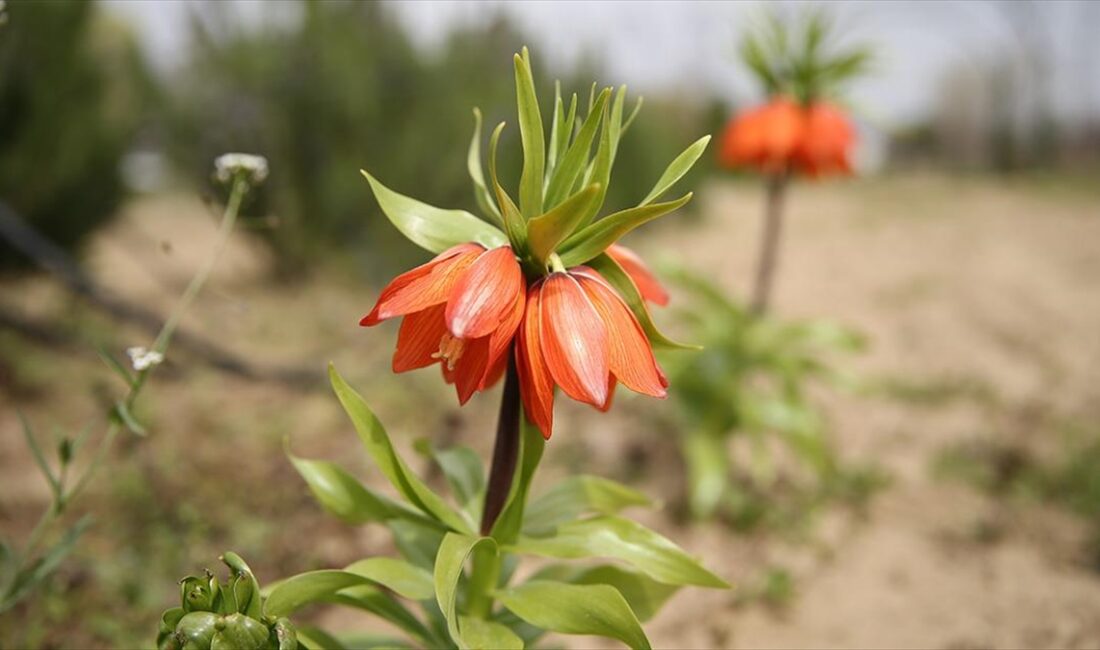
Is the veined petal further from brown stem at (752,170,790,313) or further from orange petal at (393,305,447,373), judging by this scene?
brown stem at (752,170,790,313)

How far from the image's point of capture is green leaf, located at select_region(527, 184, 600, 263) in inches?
→ 28.6

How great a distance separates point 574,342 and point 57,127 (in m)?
3.02

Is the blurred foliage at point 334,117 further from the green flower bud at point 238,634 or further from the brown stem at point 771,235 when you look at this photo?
the green flower bud at point 238,634

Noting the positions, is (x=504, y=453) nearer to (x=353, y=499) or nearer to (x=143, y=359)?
(x=353, y=499)

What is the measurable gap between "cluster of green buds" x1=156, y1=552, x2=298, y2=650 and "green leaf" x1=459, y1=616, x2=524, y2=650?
0.22m

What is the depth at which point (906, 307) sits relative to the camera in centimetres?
525

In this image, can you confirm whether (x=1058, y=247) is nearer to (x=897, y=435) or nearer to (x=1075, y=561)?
(x=897, y=435)

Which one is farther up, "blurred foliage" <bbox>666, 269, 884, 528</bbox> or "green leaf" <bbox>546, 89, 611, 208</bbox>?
"green leaf" <bbox>546, 89, 611, 208</bbox>

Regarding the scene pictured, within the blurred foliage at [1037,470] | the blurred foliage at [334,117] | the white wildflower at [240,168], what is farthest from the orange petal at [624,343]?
the blurred foliage at [334,117]

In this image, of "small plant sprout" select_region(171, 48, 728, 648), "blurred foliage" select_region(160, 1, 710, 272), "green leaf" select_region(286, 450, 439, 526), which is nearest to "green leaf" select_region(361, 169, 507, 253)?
"small plant sprout" select_region(171, 48, 728, 648)

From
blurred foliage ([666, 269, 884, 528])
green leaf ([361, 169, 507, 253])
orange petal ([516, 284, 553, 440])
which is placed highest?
green leaf ([361, 169, 507, 253])

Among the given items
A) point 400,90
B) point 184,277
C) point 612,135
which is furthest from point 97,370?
point 612,135

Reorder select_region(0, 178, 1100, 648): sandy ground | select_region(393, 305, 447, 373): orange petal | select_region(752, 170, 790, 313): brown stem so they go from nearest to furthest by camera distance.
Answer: select_region(393, 305, 447, 373): orange petal → select_region(0, 178, 1100, 648): sandy ground → select_region(752, 170, 790, 313): brown stem

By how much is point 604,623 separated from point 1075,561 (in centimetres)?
201
